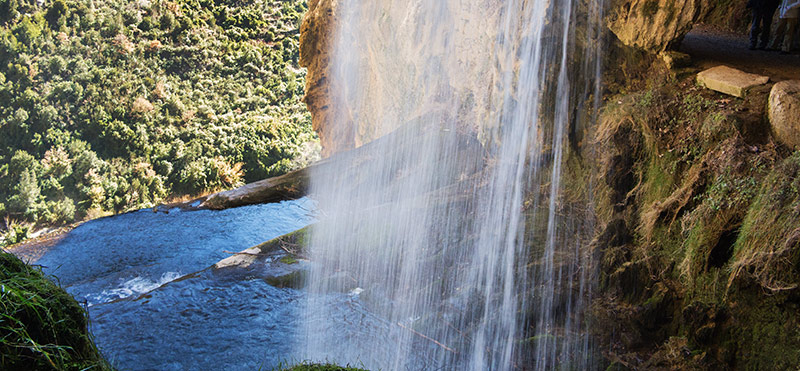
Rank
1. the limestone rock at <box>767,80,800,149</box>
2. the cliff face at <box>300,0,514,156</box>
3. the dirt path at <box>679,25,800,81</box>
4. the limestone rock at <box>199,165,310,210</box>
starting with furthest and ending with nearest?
the limestone rock at <box>199,165,310,210</box>
the cliff face at <box>300,0,514,156</box>
the dirt path at <box>679,25,800,81</box>
the limestone rock at <box>767,80,800,149</box>

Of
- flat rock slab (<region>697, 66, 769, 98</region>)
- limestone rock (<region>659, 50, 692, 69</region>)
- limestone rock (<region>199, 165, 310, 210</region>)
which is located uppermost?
limestone rock (<region>659, 50, 692, 69</region>)

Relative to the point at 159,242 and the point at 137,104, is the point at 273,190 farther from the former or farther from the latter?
the point at 137,104

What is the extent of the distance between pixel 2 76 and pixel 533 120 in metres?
25.2

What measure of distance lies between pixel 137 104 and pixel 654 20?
82.4 ft

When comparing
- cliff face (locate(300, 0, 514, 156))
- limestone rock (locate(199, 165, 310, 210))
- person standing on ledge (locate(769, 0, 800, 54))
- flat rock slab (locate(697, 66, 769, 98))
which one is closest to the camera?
flat rock slab (locate(697, 66, 769, 98))

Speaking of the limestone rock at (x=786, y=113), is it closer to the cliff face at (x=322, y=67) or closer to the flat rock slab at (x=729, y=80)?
the flat rock slab at (x=729, y=80)

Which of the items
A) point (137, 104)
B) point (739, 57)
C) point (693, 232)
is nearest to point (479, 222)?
point (693, 232)

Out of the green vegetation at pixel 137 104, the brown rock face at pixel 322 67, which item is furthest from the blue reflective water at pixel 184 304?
the green vegetation at pixel 137 104

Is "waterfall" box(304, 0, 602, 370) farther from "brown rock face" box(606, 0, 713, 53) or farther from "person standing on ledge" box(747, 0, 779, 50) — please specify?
"person standing on ledge" box(747, 0, 779, 50)

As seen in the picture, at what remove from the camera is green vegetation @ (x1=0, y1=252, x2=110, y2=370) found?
1789 mm

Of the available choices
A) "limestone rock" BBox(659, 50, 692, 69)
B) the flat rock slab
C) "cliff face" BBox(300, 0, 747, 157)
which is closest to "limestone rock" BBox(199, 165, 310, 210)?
"cliff face" BBox(300, 0, 747, 157)

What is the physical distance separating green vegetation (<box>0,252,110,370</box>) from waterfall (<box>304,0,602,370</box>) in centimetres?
362

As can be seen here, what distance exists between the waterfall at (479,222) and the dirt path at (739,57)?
4.60 feet

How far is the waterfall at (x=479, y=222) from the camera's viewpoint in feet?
18.2
